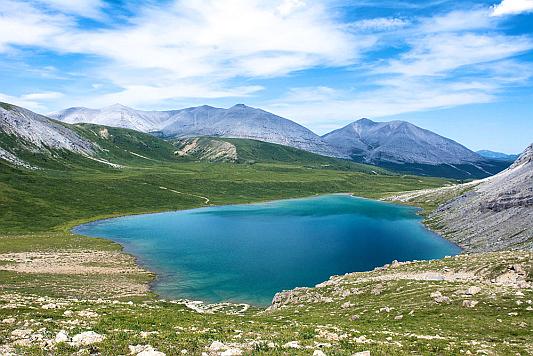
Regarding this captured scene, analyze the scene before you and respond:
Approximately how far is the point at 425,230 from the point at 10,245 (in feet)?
464

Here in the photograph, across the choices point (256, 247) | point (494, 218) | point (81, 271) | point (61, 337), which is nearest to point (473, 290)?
point (61, 337)

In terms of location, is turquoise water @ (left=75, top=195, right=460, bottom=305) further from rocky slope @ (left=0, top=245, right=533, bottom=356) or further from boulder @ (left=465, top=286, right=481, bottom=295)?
boulder @ (left=465, top=286, right=481, bottom=295)

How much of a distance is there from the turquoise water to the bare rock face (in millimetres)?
8339

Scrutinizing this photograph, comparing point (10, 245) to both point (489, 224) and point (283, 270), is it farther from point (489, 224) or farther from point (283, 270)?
point (489, 224)

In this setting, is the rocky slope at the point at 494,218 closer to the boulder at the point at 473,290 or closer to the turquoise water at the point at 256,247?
the turquoise water at the point at 256,247

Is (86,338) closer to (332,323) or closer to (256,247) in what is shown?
(332,323)

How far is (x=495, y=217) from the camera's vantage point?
13450 cm

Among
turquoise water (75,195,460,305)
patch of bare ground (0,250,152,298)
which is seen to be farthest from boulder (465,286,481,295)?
patch of bare ground (0,250,152,298)

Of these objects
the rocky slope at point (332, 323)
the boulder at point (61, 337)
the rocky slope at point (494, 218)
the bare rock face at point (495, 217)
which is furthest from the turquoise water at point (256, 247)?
the boulder at point (61, 337)

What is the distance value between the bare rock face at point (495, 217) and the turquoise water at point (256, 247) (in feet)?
27.4

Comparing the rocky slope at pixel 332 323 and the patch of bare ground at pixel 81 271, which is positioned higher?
the rocky slope at pixel 332 323

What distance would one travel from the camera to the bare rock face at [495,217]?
377 feet

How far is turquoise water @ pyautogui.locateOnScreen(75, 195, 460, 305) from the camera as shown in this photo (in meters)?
84.2

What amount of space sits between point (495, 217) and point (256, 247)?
80.7 metres
